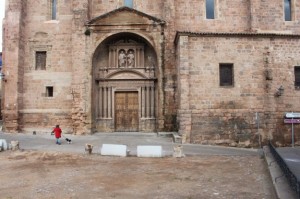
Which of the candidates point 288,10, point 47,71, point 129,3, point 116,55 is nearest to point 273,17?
point 288,10

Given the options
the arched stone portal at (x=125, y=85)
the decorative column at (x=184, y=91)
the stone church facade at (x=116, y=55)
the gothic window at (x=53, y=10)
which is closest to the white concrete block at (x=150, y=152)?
the decorative column at (x=184, y=91)

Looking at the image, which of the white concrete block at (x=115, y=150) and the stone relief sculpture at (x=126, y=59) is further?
the stone relief sculpture at (x=126, y=59)

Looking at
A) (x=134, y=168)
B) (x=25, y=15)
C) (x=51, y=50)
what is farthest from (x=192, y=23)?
(x=134, y=168)

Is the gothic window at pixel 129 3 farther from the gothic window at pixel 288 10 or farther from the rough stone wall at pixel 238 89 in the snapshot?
the gothic window at pixel 288 10

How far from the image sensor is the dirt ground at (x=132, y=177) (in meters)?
6.69

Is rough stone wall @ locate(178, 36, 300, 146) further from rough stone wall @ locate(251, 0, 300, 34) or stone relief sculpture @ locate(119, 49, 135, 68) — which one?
stone relief sculpture @ locate(119, 49, 135, 68)

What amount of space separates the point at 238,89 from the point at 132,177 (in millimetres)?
8808

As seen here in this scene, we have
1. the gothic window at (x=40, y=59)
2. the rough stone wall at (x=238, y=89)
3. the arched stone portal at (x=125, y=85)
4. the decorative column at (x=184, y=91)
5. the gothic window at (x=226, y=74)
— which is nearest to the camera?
the decorative column at (x=184, y=91)

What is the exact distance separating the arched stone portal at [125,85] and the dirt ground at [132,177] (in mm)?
7668

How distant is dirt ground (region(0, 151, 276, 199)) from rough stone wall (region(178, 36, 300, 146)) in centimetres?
387

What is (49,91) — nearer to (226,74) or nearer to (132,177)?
(226,74)

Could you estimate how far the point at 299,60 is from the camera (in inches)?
617

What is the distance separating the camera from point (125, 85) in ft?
62.7

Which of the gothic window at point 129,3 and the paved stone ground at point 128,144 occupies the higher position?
the gothic window at point 129,3
